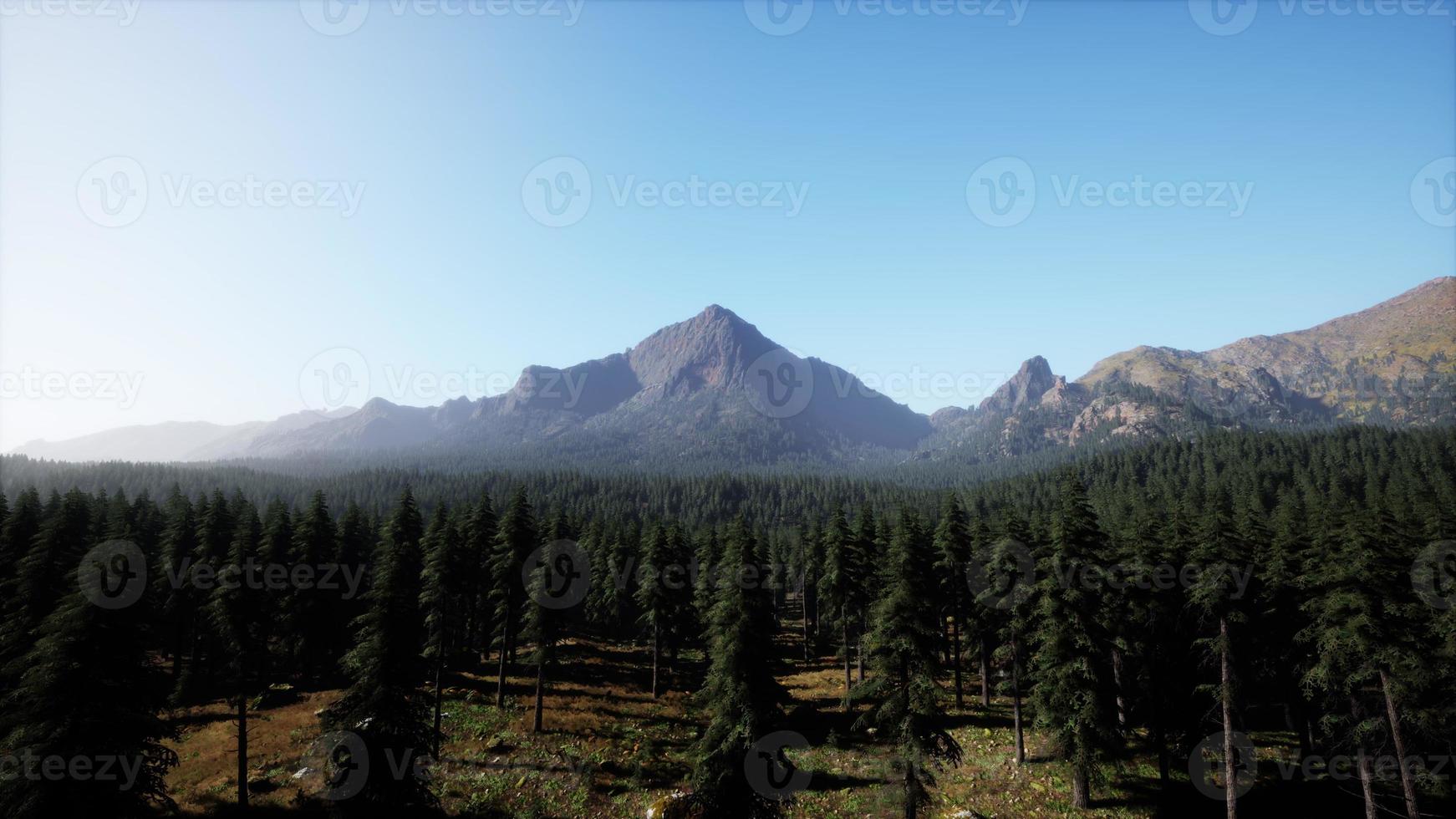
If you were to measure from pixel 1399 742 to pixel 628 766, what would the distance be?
33.7m

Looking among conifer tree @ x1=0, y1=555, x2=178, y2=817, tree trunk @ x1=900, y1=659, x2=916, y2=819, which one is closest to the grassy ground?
tree trunk @ x1=900, y1=659, x2=916, y2=819

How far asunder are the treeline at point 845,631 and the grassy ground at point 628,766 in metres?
1.47

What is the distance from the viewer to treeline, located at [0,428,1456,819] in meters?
21.3

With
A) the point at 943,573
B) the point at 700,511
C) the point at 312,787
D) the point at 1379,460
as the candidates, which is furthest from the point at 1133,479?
the point at 312,787

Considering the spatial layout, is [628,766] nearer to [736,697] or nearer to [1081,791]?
[736,697]

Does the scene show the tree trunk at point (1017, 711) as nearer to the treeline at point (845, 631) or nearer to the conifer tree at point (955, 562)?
the treeline at point (845, 631)

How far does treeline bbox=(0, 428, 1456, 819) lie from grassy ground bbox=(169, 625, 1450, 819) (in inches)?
57.7

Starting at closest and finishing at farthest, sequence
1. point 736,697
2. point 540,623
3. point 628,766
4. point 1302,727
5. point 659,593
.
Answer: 1. point 736,697
2. point 1302,727
3. point 628,766
4. point 540,623
5. point 659,593

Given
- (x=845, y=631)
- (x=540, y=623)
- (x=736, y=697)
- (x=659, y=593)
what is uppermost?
(x=736, y=697)

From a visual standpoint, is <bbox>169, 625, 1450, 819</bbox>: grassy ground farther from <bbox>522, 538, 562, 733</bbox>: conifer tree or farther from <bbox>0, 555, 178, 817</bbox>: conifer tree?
<bbox>0, 555, 178, 817</bbox>: conifer tree

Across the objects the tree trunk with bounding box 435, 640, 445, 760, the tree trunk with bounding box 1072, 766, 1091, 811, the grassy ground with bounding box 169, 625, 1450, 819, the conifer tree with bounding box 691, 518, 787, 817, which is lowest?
the grassy ground with bounding box 169, 625, 1450, 819

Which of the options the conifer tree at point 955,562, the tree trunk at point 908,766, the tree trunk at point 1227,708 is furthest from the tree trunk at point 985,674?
the tree trunk at point 908,766

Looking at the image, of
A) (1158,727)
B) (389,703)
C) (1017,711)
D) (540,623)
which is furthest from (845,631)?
(389,703)

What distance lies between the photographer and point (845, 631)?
147ft
